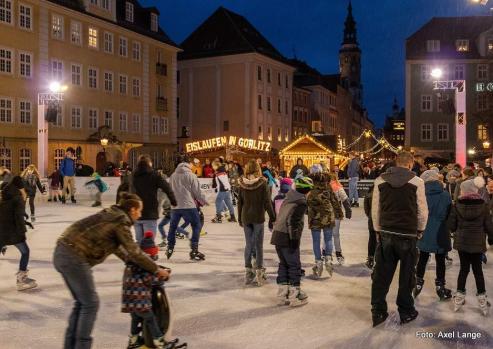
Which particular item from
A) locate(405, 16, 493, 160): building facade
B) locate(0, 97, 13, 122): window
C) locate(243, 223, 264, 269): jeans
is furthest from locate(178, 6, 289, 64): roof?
locate(243, 223, 264, 269): jeans

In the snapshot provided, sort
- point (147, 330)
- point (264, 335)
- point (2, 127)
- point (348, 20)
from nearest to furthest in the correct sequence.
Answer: point (147, 330), point (264, 335), point (2, 127), point (348, 20)

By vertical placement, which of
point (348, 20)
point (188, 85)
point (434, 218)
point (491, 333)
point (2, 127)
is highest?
point (348, 20)

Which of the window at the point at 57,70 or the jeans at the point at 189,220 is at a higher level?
the window at the point at 57,70

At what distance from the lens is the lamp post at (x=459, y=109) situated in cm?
1908

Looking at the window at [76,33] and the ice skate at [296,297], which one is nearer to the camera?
the ice skate at [296,297]

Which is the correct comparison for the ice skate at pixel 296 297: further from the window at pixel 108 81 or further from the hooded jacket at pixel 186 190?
the window at pixel 108 81

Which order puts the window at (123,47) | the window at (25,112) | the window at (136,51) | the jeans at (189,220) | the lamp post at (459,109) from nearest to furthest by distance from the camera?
the jeans at (189,220), the lamp post at (459,109), the window at (25,112), the window at (123,47), the window at (136,51)

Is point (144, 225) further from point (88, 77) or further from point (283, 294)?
point (88, 77)

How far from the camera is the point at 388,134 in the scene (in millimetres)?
139500

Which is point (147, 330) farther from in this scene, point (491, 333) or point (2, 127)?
point (2, 127)

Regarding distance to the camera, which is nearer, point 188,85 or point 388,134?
point 188,85

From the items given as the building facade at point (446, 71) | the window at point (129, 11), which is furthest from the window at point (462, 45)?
the window at point (129, 11)

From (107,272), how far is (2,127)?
81.3ft

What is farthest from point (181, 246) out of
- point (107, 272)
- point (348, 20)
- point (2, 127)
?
point (348, 20)
